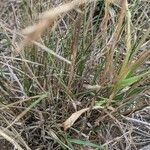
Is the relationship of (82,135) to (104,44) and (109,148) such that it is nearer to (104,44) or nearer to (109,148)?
(109,148)

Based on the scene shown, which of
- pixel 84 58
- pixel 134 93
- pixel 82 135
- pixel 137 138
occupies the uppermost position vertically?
pixel 84 58

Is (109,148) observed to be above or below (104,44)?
below

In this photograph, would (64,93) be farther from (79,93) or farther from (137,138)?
(137,138)

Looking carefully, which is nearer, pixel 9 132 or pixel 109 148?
pixel 9 132

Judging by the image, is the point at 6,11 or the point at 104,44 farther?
the point at 6,11

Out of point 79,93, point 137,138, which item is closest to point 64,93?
point 79,93

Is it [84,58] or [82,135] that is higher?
[84,58]

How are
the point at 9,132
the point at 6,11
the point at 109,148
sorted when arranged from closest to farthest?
the point at 9,132 < the point at 109,148 < the point at 6,11

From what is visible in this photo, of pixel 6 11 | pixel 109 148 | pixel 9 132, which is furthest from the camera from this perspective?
pixel 6 11

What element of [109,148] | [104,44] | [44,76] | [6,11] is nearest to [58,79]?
[44,76]
